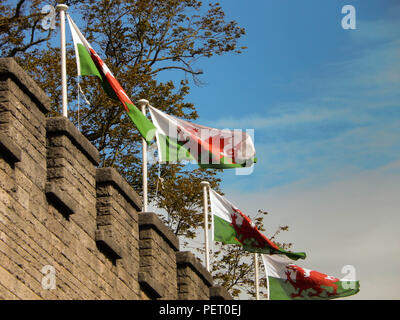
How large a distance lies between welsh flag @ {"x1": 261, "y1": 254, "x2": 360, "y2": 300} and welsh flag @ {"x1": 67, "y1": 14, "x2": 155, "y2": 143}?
22.3ft

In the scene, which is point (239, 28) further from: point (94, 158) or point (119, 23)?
point (94, 158)

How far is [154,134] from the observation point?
54.1 ft

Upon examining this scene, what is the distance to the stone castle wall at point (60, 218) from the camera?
11.4 m

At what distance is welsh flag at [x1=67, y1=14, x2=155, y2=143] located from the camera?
15.6 m

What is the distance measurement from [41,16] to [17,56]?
1219 millimetres

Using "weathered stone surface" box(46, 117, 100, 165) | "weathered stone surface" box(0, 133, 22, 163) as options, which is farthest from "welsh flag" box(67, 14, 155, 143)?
"weathered stone surface" box(0, 133, 22, 163)

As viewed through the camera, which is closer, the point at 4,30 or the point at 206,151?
the point at 206,151

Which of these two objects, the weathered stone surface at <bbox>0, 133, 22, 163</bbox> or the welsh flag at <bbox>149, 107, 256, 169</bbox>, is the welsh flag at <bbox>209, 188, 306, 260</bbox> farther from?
the weathered stone surface at <bbox>0, 133, 22, 163</bbox>

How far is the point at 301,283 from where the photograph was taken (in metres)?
21.9

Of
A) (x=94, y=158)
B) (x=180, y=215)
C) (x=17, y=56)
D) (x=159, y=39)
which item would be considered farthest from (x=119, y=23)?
(x=94, y=158)

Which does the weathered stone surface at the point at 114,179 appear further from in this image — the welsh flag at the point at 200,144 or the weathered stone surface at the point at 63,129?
the welsh flag at the point at 200,144

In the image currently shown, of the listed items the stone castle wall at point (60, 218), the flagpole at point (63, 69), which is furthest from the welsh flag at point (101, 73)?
the stone castle wall at point (60, 218)

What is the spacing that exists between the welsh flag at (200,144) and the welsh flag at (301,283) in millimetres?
4793

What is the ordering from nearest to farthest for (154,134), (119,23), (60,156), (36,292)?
(36,292)
(60,156)
(154,134)
(119,23)
